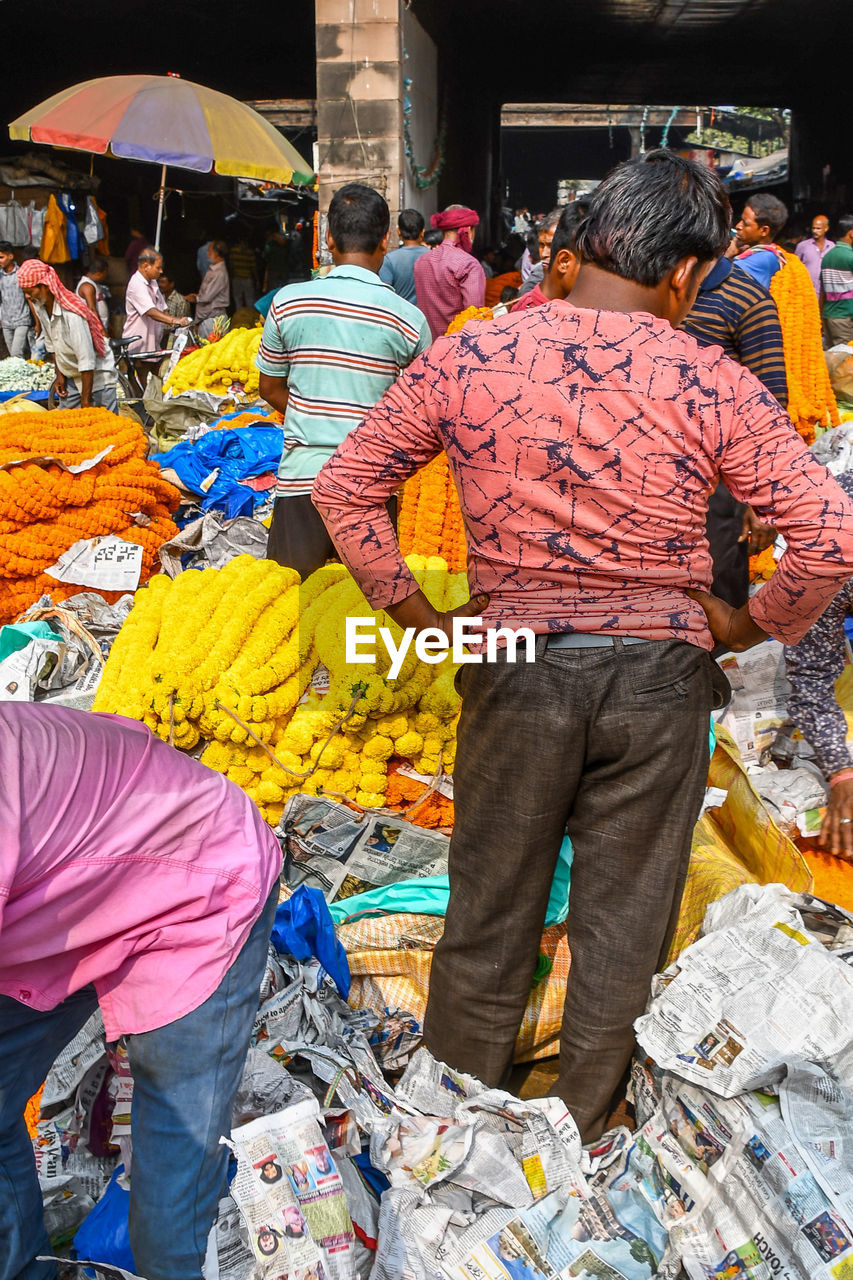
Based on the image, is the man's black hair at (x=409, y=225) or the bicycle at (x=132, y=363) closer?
the man's black hair at (x=409, y=225)

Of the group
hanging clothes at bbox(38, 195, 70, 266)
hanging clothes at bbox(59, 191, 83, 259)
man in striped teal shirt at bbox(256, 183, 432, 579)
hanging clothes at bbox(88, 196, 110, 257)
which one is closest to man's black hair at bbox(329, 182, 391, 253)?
man in striped teal shirt at bbox(256, 183, 432, 579)

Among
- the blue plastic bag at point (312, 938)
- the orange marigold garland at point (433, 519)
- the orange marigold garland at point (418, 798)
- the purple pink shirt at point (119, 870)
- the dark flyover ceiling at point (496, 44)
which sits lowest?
the orange marigold garland at point (418, 798)

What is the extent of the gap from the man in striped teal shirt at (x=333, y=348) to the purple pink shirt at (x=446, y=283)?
2947 mm

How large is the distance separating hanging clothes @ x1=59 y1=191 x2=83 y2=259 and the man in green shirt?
954 cm

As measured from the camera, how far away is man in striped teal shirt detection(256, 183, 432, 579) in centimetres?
324

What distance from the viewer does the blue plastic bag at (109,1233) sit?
1690mm

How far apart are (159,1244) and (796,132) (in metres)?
24.2

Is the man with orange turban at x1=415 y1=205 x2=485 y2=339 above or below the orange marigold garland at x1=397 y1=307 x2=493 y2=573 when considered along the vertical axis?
above

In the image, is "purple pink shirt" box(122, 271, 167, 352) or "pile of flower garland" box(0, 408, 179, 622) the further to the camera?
"purple pink shirt" box(122, 271, 167, 352)

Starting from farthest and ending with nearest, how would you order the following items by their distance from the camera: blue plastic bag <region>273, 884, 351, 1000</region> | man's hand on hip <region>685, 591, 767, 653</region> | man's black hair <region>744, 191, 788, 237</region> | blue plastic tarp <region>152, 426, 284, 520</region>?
man's black hair <region>744, 191, 788, 237</region>
blue plastic tarp <region>152, 426, 284, 520</region>
blue plastic bag <region>273, 884, 351, 1000</region>
man's hand on hip <region>685, 591, 767, 653</region>

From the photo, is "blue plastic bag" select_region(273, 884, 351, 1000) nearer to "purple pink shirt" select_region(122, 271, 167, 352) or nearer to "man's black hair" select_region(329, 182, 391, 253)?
"man's black hair" select_region(329, 182, 391, 253)

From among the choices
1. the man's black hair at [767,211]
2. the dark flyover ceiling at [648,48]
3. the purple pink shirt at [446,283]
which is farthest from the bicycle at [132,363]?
the man's black hair at [767,211]

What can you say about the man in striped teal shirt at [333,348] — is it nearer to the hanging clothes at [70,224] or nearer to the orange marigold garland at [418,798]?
the orange marigold garland at [418,798]

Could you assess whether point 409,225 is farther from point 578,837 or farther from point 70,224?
point 70,224
